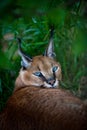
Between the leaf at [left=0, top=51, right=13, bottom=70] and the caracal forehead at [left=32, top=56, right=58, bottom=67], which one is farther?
the caracal forehead at [left=32, top=56, right=58, bottom=67]

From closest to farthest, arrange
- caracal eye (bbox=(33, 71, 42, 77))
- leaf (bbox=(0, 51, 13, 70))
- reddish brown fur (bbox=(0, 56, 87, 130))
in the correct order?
leaf (bbox=(0, 51, 13, 70)) < reddish brown fur (bbox=(0, 56, 87, 130)) < caracal eye (bbox=(33, 71, 42, 77))

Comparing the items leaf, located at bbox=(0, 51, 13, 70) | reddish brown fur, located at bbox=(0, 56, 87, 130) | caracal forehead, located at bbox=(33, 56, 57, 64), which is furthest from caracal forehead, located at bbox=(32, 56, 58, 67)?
leaf, located at bbox=(0, 51, 13, 70)

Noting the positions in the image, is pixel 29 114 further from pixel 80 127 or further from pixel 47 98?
pixel 80 127

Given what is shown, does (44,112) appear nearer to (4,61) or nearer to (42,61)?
(42,61)

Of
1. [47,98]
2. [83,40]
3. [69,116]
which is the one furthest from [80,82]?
[83,40]

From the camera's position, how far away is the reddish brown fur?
2.88 m

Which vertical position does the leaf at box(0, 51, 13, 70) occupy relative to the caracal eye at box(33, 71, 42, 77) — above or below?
above

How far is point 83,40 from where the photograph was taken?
3.41ft

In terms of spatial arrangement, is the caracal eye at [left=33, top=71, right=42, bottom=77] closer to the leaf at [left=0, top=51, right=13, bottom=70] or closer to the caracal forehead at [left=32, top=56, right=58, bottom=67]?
the caracal forehead at [left=32, top=56, right=58, bottom=67]

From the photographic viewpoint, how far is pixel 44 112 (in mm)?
3109

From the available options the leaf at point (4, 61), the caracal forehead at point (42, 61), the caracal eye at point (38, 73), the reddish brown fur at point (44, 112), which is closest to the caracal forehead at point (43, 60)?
the caracal forehead at point (42, 61)

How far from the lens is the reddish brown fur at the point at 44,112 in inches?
113

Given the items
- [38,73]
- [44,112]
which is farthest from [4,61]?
[38,73]

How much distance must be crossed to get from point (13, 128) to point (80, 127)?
2.64 ft
